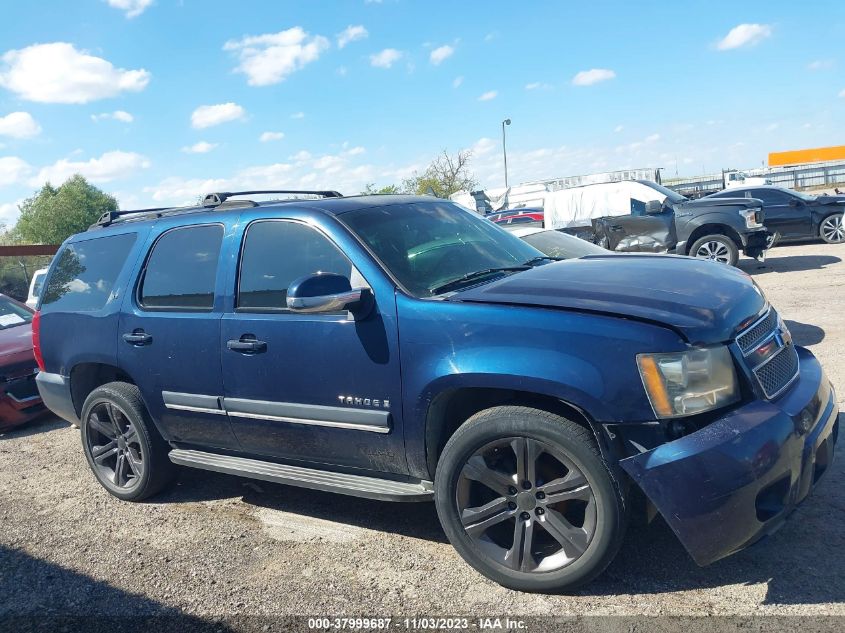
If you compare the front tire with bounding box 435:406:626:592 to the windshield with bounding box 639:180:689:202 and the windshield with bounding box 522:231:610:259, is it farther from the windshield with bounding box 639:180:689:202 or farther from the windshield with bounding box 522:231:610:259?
the windshield with bounding box 639:180:689:202

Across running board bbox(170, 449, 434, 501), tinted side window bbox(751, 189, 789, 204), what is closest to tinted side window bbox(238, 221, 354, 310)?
running board bbox(170, 449, 434, 501)

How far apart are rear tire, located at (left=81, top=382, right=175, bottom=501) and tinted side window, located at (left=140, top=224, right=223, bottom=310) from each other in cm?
71

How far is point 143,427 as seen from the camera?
4.43 metres

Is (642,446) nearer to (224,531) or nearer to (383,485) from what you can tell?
(383,485)

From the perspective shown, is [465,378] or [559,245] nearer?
[465,378]

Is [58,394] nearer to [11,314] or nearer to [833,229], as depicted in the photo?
[11,314]

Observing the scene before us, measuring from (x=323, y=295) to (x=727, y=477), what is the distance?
187cm

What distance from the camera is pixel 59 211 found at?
52.6m

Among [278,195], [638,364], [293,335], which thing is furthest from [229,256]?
[638,364]

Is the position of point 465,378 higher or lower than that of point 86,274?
lower

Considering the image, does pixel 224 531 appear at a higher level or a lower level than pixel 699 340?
lower

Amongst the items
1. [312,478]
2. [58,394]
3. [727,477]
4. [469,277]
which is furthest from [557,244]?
[727,477]

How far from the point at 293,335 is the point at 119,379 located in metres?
1.95

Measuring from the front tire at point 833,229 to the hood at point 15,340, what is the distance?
15.1 meters
